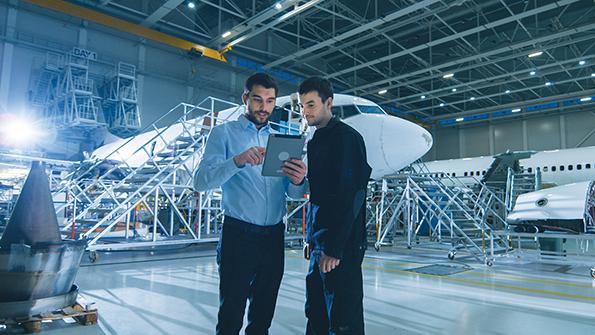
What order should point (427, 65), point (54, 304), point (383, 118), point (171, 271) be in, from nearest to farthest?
point (54, 304) → point (171, 271) → point (383, 118) → point (427, 65)

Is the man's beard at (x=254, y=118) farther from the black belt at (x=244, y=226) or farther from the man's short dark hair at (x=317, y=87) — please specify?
the black belt at (x=244, y=226)

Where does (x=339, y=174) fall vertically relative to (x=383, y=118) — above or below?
below

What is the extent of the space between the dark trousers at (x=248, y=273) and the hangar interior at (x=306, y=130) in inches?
55.0

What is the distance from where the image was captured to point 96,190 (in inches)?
530

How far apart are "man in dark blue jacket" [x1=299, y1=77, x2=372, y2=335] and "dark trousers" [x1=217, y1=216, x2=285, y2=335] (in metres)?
0.26

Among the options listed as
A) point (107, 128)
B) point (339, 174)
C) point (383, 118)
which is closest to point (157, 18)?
point (107, 128)

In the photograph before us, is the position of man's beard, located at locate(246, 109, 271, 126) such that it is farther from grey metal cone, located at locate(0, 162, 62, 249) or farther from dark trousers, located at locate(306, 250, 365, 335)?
grey metal cone, located at locate(0, 162, 62, 249)

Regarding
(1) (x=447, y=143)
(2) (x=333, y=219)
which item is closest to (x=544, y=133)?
(1) (x=447, y=143)

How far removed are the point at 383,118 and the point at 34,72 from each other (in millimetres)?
→ 15524

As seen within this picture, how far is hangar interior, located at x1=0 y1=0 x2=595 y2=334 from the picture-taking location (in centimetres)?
485

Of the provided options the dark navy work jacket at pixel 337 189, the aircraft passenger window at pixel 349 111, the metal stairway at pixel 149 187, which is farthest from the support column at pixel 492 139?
the dark navy work jacket at pixel 337 189

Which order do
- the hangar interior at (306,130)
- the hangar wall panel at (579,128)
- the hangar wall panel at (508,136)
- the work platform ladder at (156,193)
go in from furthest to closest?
the hangar wall panel at (508,136)
the hangar wall panel at (579,128)
the work platform ladder at (156,193)
the hangar interior at (306,130)

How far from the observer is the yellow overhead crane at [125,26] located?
15734mm

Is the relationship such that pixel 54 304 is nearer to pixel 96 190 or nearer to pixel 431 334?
pixel 431 334
